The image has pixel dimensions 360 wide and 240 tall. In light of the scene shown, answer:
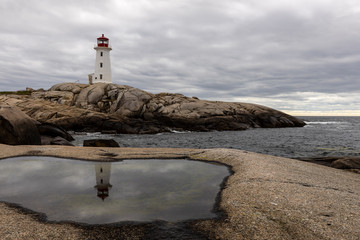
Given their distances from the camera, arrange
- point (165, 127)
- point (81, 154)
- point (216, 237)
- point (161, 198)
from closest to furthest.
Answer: point (216, 237) < point (161, 198) < point (81, 154) < point (165, 127)

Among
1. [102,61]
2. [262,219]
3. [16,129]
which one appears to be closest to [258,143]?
[16,129]

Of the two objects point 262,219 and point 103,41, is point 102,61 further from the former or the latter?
point 262,219

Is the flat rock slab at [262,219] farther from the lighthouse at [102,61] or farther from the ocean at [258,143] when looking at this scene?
the lighthouse at [102,61]

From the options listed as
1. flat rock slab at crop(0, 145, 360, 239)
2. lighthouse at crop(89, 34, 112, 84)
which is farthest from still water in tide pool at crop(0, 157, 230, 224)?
lighthouse at crop(89, 34, 112, 84)

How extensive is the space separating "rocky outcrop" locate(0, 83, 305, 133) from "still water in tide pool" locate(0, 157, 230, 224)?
97.9 ft

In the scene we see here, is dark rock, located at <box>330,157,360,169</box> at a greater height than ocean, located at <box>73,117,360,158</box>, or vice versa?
dark rock, located at <box>330,157,360,169</box>

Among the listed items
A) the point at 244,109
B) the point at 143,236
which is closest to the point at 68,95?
the point at 244,109

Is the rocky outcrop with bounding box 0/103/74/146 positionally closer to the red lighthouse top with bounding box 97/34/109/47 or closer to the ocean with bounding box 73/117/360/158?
the ocean with bounding box 73/117/360/158

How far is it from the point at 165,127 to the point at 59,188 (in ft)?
119

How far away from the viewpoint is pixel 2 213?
5668 mm

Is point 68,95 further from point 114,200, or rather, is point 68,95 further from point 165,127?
point 114,200

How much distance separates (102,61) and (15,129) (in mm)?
45721

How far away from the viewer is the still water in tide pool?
5805mm

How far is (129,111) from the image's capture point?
1845 inches
